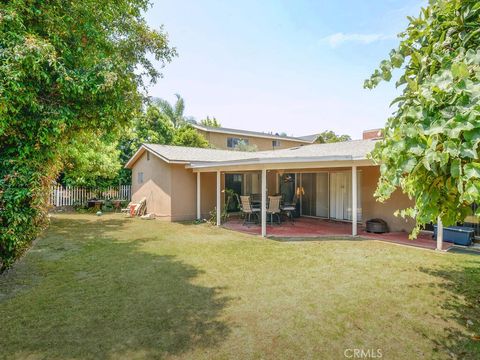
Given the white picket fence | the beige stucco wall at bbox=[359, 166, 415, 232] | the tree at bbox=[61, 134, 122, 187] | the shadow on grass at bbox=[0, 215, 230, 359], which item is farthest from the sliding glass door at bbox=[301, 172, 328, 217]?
the white picket fence

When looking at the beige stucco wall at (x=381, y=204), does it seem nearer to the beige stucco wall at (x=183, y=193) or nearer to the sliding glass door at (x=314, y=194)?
the sliding glass door at (x=314, y=194)

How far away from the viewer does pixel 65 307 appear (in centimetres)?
450

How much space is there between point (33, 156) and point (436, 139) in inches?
230

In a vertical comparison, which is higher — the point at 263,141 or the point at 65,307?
the point at 263,141

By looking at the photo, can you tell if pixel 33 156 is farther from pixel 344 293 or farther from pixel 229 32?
pixel 229 32

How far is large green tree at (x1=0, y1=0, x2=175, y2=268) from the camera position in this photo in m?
4.25

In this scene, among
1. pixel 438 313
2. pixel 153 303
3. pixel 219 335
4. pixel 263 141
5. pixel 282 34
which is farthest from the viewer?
pixel 263 141

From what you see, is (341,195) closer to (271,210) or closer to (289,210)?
(289,210)

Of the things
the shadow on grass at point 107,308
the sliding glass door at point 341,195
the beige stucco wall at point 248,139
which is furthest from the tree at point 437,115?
the beige stucco wall at point 248,139

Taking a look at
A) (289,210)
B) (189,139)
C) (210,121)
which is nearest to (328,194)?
(289,210)

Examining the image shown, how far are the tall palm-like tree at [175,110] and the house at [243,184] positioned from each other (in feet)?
43.4

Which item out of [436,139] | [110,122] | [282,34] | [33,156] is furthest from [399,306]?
[282,34]

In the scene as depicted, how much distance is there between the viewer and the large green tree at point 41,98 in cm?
425

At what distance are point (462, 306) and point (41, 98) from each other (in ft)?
25.7
